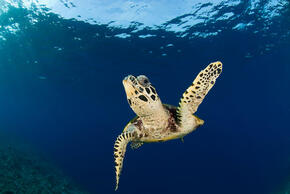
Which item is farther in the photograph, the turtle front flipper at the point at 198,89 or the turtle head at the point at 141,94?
the turtle head at the point at 141,94

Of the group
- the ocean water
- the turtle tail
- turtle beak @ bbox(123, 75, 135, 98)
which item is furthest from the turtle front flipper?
the ocean water

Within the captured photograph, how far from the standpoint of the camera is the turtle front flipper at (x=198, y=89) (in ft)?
9.95

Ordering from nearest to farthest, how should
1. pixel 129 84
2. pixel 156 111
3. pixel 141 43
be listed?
pixel 129 84
pixel 156 111
pixel 141 43

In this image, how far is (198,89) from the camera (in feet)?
10.3

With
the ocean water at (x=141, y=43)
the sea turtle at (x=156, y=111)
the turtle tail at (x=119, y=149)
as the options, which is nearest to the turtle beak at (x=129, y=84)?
the sea turtle at (x=156, y=111)

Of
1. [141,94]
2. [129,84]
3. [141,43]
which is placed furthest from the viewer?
[141,43]

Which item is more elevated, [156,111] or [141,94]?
[141,94]

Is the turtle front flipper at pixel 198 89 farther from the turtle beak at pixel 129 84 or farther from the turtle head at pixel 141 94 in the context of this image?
the turtle beak at pixel 129 84

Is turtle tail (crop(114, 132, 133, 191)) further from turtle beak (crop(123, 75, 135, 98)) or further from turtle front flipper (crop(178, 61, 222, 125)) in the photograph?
turtle front flipper (crop(178, 61, 222, 125))

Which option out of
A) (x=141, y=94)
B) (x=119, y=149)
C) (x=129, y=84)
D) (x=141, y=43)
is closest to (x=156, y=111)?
(x=141, y=94)

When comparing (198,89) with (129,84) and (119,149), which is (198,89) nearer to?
(129,84)

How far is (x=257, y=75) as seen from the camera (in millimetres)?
31797

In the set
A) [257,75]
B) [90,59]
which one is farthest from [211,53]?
[257,75]

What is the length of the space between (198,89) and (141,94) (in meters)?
0.85
